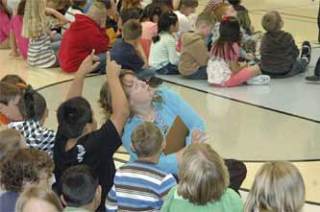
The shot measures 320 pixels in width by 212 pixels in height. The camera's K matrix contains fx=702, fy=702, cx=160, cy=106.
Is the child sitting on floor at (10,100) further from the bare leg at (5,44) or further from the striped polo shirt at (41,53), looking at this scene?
the bare leg at (5,44)

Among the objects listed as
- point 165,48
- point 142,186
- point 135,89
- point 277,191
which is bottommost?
point 165,48

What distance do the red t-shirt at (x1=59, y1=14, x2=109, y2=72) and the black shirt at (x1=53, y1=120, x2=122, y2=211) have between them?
3957 mm

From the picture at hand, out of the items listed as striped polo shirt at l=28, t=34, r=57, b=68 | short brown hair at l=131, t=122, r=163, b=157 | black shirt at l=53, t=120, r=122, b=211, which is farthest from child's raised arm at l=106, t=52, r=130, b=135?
striped polo shirt at l=28, t=34, r=57, b=68

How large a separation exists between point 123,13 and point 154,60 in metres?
0.82

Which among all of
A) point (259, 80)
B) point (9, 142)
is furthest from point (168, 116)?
point (259, 80)

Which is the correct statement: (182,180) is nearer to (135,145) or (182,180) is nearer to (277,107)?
(135,145)

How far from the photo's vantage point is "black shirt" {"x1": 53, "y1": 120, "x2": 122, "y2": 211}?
313 cm

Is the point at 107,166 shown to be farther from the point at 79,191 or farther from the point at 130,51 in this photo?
the point at 130,51

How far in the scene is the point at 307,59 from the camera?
705cm

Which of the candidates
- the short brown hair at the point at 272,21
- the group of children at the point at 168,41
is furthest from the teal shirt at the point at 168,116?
the short brown hair at the point at 272,21

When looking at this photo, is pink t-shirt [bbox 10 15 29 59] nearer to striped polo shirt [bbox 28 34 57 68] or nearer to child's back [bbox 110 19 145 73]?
striped polo shirt [bbox 28 34 57 68]

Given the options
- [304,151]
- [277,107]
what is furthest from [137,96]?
[277,107]

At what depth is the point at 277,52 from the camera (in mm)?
6785

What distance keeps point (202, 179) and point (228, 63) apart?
3.99 m
